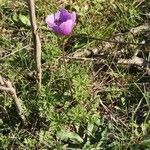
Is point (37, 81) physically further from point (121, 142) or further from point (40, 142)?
point (121, 142)

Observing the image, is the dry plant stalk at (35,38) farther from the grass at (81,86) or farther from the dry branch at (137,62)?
the dry branch at (137,62)

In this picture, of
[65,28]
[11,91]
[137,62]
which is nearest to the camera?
[65,28]

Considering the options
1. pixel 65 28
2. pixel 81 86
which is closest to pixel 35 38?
pixel 65 28

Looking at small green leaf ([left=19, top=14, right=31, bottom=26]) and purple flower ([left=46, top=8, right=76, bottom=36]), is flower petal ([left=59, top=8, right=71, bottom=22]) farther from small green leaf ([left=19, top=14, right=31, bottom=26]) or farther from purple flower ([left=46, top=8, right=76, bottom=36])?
small green leaf ([left=19, top=14, right=31, bottom=26])

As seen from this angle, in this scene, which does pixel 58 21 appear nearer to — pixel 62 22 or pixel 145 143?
pixel 62 22

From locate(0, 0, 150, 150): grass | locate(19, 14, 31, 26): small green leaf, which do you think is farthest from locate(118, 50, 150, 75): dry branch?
locate(19, 14, 31, 26): small green leaf

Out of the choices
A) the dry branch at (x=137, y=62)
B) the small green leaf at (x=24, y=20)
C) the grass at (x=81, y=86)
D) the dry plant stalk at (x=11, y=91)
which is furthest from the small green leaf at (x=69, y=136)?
the small green leaf at (x=24, y=20)
